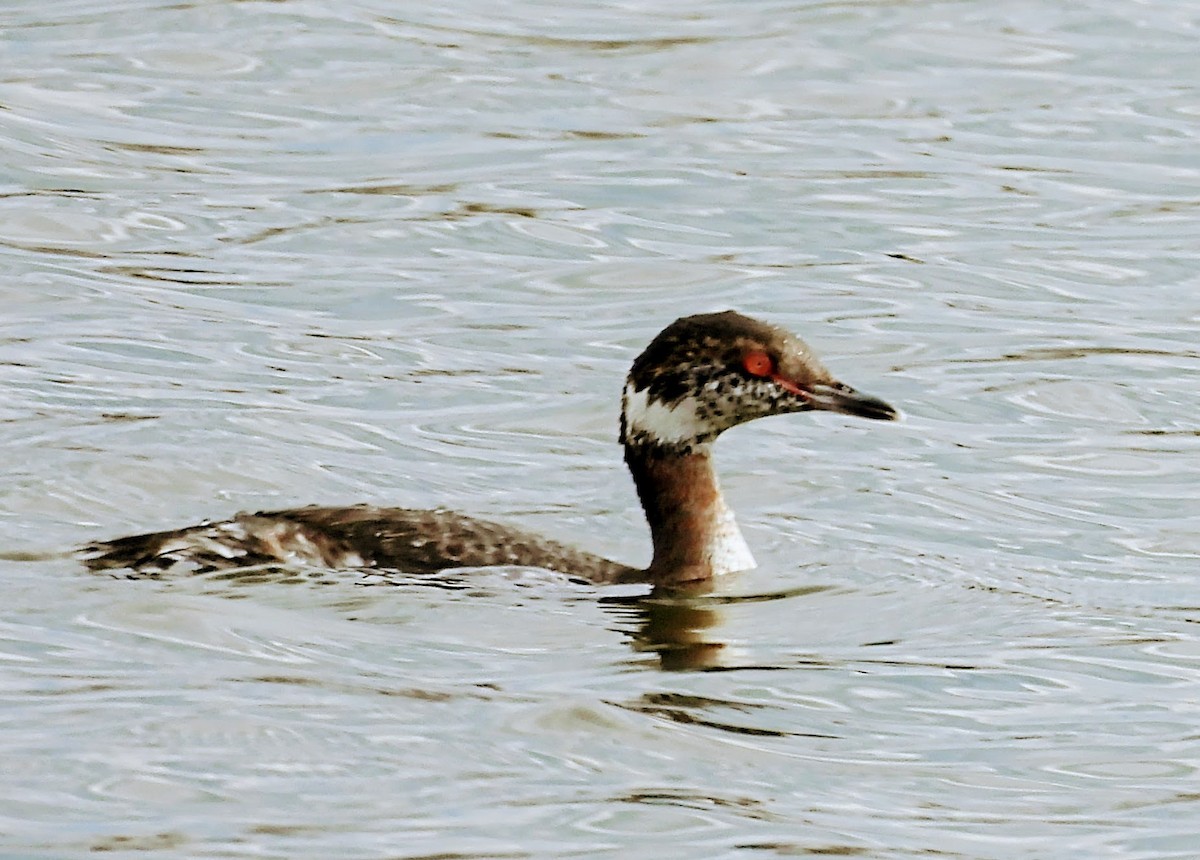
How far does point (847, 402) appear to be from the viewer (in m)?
10.2

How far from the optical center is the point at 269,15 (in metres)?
20.5

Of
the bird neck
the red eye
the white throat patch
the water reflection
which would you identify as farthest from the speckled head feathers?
the water reflection

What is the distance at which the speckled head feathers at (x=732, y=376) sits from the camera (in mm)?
10172

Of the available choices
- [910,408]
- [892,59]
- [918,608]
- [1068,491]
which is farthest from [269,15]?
[918,608]

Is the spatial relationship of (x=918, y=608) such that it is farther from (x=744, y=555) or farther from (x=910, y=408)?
(x=910, y=408)

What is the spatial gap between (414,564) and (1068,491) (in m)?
3.04

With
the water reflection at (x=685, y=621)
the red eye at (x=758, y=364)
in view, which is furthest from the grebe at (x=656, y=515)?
the water reflection at (x=685, y=621)

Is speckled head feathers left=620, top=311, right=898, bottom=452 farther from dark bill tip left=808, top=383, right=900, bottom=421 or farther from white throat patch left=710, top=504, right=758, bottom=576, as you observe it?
white throat patch left=710, top=504, right=758, bottom=576

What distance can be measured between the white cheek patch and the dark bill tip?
420 millimetres

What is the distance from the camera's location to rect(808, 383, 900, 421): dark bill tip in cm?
1010

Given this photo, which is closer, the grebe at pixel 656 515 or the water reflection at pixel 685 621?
the water reflection at pixel 685 621

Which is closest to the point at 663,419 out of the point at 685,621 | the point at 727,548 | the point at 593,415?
the point at 727,548

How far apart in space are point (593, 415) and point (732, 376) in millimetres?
2711

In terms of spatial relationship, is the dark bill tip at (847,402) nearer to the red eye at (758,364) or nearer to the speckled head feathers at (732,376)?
the speckled head feathers at (732,376)
